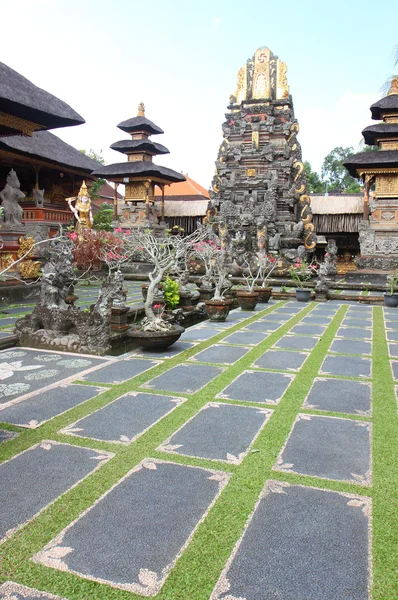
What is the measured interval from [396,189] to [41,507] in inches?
941

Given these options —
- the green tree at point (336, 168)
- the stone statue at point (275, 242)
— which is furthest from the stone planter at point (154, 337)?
the green tree at point (336, 168)

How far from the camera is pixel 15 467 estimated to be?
4039 millimetres

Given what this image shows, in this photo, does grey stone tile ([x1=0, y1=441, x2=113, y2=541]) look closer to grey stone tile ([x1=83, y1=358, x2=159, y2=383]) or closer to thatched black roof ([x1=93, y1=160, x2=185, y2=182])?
grey stone tile ([x1=83, y1=358, x2=159, y2=383])

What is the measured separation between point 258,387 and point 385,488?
9.02ft

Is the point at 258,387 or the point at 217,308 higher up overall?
the point at 217,308

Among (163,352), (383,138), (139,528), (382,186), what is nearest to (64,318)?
(163,352)

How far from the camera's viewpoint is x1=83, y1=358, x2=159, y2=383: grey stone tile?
6601 millimetres

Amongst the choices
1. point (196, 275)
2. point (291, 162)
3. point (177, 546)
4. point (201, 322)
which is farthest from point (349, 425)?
point (291, 162)

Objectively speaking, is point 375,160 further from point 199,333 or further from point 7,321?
point 7,321

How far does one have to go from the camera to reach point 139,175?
1161 inches

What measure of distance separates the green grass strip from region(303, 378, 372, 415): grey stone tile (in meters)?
0.13

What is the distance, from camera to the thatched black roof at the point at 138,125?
30.3m

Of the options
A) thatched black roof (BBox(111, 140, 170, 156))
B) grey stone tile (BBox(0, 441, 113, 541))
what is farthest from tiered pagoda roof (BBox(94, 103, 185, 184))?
grey stone tile (BBox(0, 441, 113, 541))

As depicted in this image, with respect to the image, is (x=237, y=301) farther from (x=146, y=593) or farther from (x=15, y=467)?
(x=146, y=593)
